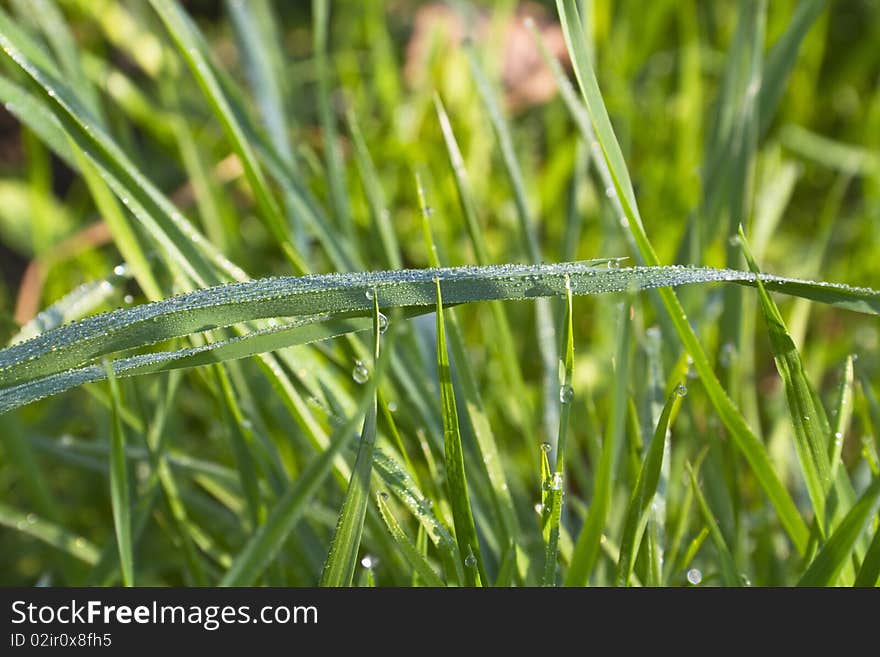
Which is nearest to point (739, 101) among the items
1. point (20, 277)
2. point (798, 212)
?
point (798, 212)

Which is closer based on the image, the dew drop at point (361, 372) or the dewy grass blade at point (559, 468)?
the dewy grass blade at point (559, 468)

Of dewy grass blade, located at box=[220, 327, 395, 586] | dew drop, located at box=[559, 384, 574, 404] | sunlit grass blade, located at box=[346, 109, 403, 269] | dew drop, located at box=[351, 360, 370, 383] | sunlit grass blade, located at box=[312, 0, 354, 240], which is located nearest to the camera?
dewy grass blade, located at box=[220, 327, 395, 586]

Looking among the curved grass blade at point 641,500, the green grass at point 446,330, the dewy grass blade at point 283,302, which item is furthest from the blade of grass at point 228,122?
the curved grass blade at point 641,500

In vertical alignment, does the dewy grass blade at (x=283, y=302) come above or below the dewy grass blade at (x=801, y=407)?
above

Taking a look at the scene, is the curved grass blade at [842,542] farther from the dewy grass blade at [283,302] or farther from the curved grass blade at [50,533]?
the curved grass blade at [50,533]

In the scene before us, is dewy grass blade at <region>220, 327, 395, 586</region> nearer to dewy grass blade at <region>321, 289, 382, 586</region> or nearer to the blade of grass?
dewy grass blade at <region>321, 289, 382, 586</region>

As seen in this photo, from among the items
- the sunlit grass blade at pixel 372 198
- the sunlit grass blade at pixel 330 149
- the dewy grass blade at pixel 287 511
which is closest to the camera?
the dewy grass blade at pixel 287 511

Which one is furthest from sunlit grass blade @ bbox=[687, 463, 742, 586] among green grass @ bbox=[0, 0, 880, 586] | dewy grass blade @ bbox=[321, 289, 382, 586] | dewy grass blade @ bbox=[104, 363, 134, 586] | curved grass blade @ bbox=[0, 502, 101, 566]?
curved grass blade @ bbox=[0, 502, 101, 566]
